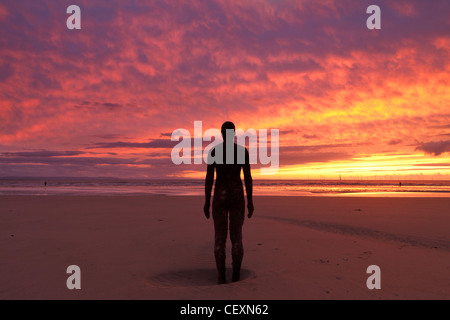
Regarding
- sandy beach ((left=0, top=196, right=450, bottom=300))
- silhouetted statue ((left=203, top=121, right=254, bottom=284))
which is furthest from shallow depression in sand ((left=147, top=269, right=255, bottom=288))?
silhouetted statue ((left=203, top=121, right=254, bottom=284))

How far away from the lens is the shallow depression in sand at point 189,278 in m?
6.09

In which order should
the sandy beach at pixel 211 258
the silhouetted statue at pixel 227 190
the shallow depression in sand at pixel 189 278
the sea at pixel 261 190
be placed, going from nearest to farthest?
the sandy beach at pixel 211 258, the shallow depression in sand at pixel 189 278, the silhouetted statue at pixel 227 190, the sea at pixel 261 190

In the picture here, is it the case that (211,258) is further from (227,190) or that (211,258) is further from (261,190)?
(261,190)

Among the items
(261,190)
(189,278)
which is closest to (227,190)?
(189,278)

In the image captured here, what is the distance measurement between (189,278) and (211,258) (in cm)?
146

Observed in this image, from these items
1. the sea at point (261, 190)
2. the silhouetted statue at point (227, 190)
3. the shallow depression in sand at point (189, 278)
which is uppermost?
the silhouetted statue at point (227, 190)

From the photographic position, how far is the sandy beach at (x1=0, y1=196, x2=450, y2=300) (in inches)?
216

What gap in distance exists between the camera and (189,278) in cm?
654

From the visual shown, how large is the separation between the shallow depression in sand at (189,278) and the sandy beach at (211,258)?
21 mm

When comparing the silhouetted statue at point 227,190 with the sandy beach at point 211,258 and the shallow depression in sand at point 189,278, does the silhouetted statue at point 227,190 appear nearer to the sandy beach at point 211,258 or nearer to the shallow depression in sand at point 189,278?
the shallow depression in sand at point 189,278

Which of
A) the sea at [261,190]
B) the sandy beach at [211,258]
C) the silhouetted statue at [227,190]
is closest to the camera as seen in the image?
the sandy beach at [211,258]

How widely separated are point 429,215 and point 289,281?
12222mm

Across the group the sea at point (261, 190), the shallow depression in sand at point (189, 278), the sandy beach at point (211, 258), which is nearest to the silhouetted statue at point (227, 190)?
the shallow depression in sand at point (189, 278)

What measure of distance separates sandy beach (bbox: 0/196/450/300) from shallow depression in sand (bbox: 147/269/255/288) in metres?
0.02
